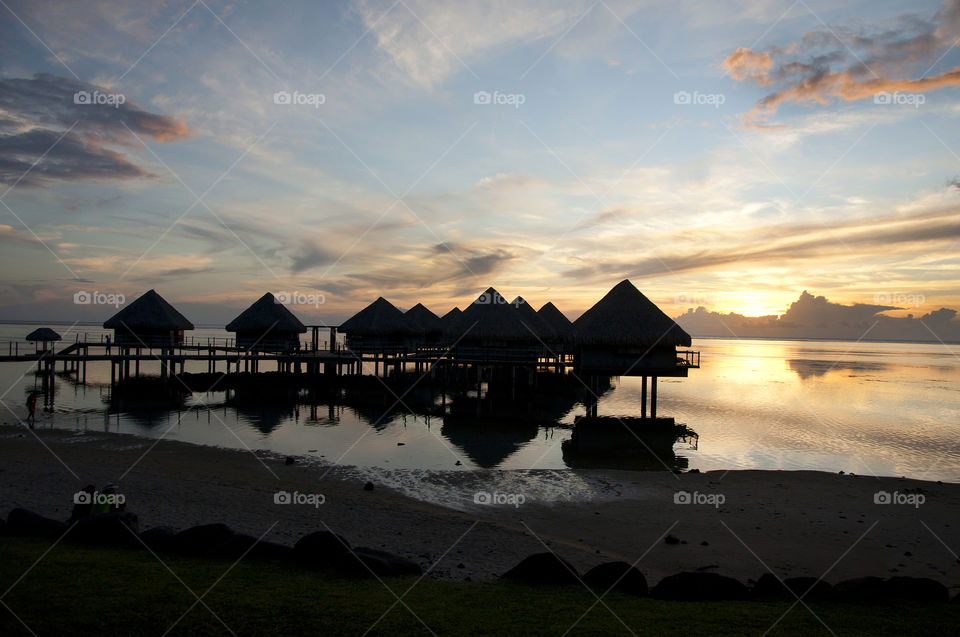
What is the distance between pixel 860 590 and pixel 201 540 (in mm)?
8047

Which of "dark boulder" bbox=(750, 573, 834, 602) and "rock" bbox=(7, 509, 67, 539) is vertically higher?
"rock" bbox=(7, 509, 67, 539)

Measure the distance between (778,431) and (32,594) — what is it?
87.6ft

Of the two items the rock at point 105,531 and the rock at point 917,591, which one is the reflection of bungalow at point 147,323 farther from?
the rock at point 917,591

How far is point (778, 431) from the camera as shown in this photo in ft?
82.2

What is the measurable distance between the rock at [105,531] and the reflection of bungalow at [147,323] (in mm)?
33846

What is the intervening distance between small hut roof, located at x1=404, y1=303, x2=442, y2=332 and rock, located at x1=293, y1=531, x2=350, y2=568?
42.4 meters

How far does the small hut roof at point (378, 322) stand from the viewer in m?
39.8

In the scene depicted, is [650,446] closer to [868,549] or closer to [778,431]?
[778,431]

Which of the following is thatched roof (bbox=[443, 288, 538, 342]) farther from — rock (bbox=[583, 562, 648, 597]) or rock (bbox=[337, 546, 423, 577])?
rock (bbox=[583, 562, 648, 597])

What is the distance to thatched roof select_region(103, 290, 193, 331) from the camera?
37.0 m

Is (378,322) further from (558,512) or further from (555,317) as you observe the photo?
(558,512)

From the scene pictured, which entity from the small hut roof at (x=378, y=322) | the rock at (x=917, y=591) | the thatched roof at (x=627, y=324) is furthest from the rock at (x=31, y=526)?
the small hut roof at (x=378, y=322)

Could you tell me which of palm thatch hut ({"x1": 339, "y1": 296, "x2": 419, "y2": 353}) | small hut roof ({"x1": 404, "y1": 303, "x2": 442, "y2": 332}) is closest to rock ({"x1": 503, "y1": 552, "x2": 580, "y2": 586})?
palm thatch hut ({"x1": 339, "y1": 296, "x2": 419, "y2": 353})

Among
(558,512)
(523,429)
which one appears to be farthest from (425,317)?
(558,512)
